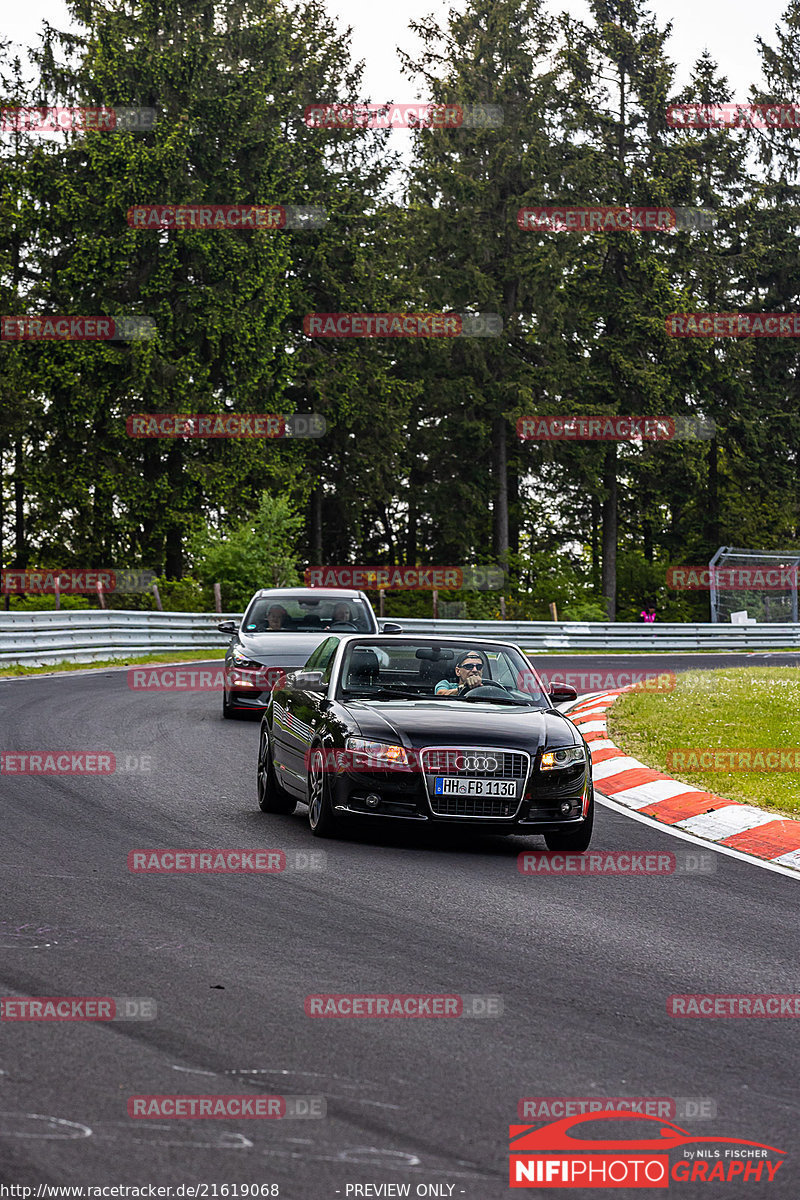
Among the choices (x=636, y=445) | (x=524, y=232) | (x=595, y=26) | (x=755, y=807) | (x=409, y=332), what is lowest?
(x=755, y=807)

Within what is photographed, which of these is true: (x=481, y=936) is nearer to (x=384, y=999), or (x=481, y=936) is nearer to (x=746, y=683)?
(x=384, y=999)

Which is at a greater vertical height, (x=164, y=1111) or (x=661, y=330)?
(x=661, y=330)

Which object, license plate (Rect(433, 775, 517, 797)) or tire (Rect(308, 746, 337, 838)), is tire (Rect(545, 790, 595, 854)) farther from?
tire (Rect(308, 746, 337, 838))

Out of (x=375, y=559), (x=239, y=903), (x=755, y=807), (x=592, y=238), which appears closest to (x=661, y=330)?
(x=592, y=238)

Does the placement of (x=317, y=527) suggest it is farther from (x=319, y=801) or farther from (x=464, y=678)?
(x=319, y=801)

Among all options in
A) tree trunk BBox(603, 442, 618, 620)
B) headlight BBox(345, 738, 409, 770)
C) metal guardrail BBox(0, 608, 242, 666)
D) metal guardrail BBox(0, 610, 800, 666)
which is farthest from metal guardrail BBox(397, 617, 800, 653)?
headlight BBox(345, 738, 409, 770)

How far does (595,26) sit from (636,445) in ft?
55.7

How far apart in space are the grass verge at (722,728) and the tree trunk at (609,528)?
3259cm

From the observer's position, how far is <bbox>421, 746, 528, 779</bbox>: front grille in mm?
8930

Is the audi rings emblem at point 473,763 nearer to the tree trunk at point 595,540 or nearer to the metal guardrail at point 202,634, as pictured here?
the metal guardrail at point 202,634

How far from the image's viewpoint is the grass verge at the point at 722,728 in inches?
475

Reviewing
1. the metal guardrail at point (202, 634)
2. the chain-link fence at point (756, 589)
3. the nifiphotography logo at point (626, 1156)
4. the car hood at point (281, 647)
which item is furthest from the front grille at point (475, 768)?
the chain-link fence at point (756, 589)

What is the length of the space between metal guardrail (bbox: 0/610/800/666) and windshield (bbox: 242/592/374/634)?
7.43 metres

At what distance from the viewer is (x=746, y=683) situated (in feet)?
69.7
